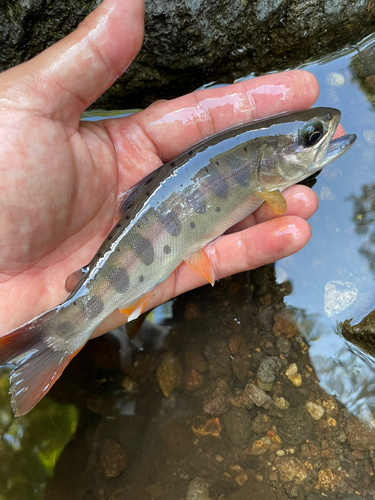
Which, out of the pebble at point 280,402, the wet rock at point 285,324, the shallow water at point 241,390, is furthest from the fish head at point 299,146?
the pebble at point 280,402

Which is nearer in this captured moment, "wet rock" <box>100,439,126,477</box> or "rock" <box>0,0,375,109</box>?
"rock" <box>0,0,375,109</box>

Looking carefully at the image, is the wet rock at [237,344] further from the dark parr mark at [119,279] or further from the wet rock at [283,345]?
the dark parr mark at [119,279]

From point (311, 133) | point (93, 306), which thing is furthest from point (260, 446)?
point (311, 133)

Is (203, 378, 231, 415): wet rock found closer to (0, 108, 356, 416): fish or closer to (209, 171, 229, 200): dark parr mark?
(0, 108, 356, 416): fish

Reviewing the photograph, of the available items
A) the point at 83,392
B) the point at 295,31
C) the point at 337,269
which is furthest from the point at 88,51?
the point at 83,392

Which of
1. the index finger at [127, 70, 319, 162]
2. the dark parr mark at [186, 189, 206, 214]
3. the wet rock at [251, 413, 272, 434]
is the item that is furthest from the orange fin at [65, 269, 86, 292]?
the wet rock at [251, 413, 272, 434]

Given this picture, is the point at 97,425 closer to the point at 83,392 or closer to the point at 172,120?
the point at 83,392

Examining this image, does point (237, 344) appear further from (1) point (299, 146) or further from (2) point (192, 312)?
(1) point (299, 146)
